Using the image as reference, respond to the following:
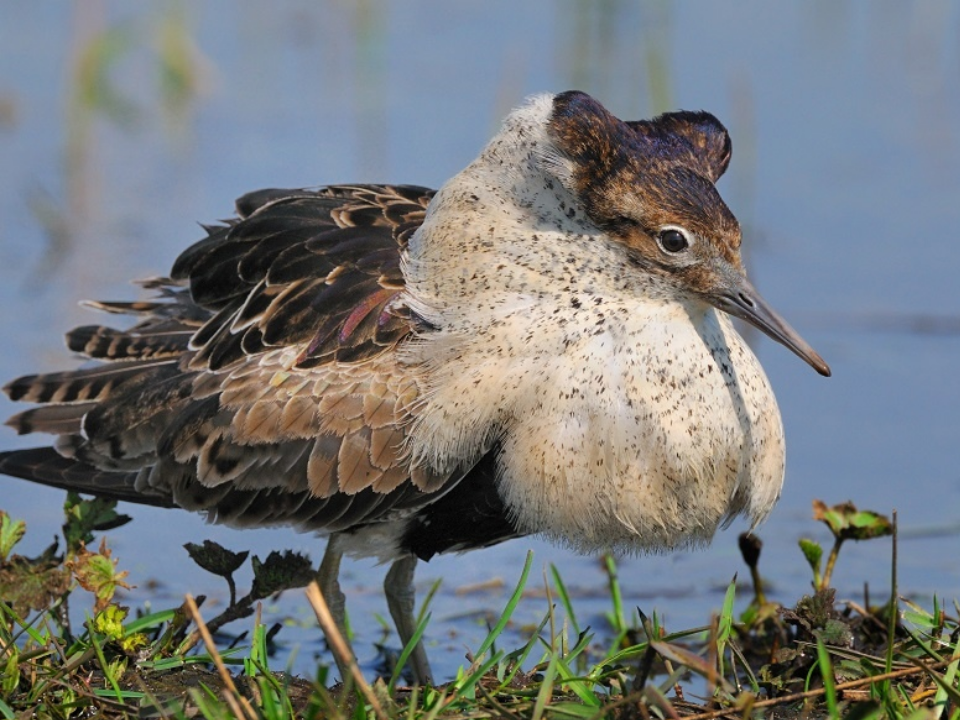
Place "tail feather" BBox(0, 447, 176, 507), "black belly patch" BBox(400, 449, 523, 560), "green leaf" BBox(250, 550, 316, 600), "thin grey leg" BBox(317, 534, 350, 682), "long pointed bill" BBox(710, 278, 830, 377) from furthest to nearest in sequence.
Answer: "tail feather" BBox(0, 447, 176, 507) → "thin grey leg" BBox(317, 534, 350, 682) → "green leaf" BBox(250, 550, 316, 600) → "black belly patch" BBox(400, 449, 523, 560) → "long pointed bill" BBox(710, 278, 830, 377)

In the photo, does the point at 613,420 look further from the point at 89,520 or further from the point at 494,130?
the point at 494,130

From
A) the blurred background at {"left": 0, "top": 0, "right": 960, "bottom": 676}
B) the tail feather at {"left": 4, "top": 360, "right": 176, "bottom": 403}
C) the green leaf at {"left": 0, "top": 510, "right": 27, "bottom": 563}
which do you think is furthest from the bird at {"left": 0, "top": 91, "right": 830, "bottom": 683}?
the blurred background at {"left": 0, "top": 0, "right": 960, "bottom": 676}

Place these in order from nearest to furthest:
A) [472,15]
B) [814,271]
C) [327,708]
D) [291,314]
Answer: [327,708] → [291,314] → [814,271] → [472,15]

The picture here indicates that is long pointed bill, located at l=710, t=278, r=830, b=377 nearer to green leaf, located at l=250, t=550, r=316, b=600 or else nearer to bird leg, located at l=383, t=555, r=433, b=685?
green leaf, located at l=250, t=550, r=316, b=600

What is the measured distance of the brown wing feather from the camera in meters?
5.91

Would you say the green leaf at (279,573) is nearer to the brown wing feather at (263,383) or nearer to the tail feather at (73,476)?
the brown wing feather at (263,383)

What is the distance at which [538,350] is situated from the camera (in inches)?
219

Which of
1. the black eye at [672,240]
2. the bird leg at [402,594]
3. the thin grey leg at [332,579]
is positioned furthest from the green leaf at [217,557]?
the black eye at [672,240]

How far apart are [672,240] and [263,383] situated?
5.19ft

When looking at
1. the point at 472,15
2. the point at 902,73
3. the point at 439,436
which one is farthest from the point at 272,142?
the point at 439,436

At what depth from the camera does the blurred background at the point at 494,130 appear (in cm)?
750

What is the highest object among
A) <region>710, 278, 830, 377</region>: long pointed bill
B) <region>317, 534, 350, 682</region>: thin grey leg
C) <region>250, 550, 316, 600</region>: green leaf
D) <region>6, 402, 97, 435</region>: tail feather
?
<region>710, 278, 830, 377</region>: long pointed bill

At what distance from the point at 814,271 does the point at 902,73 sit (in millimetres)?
2936

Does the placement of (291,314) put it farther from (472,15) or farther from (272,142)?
(472,15)
